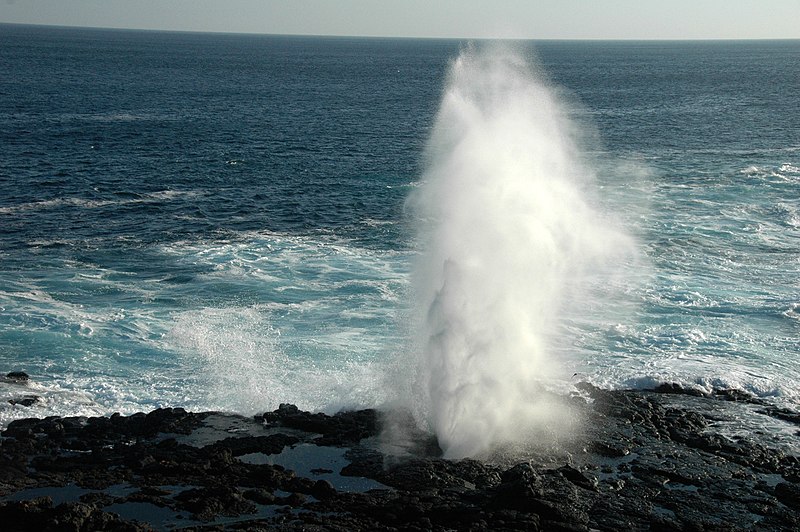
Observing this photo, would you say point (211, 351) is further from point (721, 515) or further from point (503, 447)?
point (721, 515)

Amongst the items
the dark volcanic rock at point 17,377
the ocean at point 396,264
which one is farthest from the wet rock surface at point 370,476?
the dark volcanic rock at point 17,377

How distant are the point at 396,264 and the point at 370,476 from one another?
73.7ft

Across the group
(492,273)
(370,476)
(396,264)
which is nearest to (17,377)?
(370,476)

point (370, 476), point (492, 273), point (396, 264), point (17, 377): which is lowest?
point (370, 476)

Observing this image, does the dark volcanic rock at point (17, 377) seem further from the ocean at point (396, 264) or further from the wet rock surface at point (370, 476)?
the wet rock surface at point (370, 476)

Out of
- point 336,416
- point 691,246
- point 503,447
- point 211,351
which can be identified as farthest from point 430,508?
point 691,246

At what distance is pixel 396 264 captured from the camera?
1816 inches

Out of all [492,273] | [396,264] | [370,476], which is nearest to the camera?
[370,476]

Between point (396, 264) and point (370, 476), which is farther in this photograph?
point (396, 264)

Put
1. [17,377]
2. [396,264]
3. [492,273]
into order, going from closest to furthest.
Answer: [17,377]
[492,273]
[396,264]

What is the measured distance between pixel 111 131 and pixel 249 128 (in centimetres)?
1392

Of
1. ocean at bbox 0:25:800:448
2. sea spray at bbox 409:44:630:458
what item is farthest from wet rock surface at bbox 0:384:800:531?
ocean at bbox 0:25:800:448

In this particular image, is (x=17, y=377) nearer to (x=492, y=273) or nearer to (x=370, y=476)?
(x=370, y=476)

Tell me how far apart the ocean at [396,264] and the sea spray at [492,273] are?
0.11 metres
